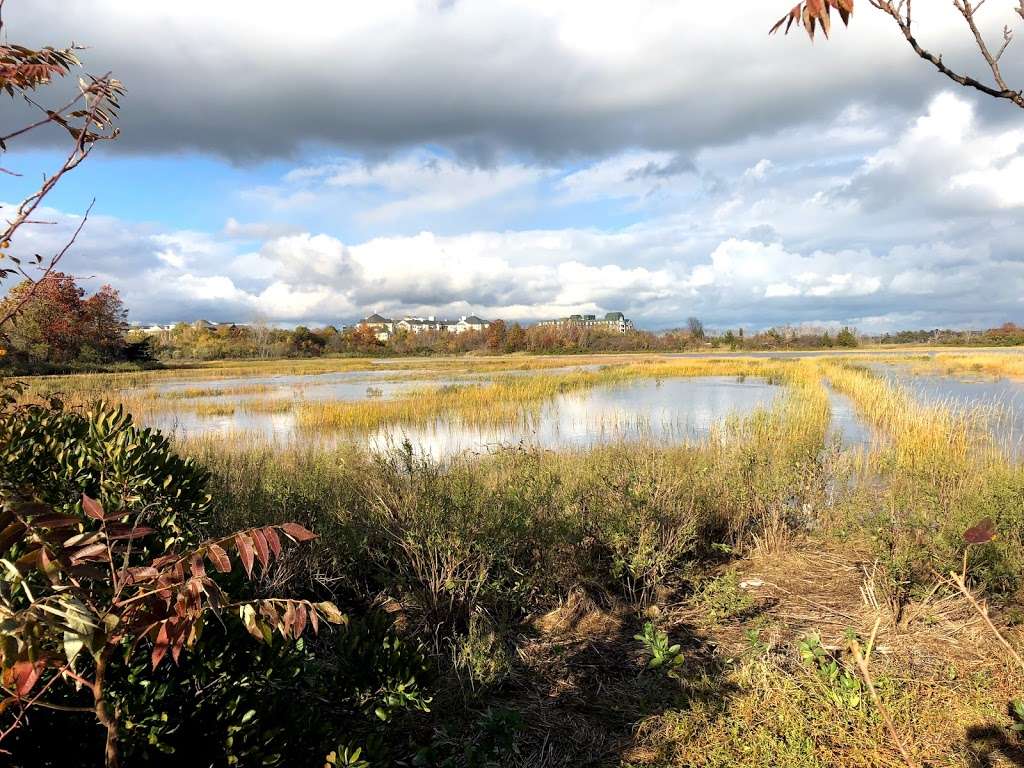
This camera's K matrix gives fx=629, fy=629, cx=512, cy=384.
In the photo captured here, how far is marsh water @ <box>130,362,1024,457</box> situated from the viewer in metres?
12.6

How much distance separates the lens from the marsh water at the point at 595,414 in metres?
12.6

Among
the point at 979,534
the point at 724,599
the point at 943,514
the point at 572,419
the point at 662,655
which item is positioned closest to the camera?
the point at 979,534

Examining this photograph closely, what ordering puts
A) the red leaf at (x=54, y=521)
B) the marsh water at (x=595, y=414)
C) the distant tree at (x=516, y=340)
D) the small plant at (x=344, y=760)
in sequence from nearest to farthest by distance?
the red leaf at (x=54, y=521), the small plant at (x=344, y=760), the marsh water at (x=595, y=414), the distant tree at (x=516, y=340)

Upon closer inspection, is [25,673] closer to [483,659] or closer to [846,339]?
[483,659]

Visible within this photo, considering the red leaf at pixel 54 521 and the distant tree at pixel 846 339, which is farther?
the distant tree at pixel 846 339

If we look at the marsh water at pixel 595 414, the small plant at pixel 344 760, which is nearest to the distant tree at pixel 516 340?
the marsh water at pixel 595 414

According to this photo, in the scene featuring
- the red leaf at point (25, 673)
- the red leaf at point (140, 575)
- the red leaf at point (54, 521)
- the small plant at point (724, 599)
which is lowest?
the small plant at point (724, 599)

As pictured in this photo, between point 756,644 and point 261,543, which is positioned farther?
point 756,644

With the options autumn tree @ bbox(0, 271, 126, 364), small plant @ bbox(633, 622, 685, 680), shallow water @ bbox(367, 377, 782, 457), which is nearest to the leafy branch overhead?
small plant @ bbox(633, 622, 685, 680)

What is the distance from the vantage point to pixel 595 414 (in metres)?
18.2

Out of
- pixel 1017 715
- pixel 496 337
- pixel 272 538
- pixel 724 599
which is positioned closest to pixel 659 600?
pixel 724 599

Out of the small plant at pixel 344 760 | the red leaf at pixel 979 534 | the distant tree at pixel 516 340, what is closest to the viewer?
the red leaf at pixel 979 534

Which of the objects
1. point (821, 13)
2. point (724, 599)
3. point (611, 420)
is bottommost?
point (611, 420)

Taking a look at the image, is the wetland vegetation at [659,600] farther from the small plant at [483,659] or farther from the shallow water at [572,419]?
the shallow water at [572,419]
